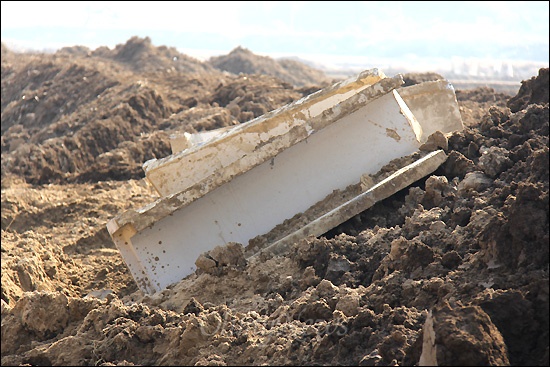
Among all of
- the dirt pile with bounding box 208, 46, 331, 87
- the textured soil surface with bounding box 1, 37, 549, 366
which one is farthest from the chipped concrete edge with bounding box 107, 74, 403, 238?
the dirt pile with bounding box 208, 46, 331, 87

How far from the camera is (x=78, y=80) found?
1791cm

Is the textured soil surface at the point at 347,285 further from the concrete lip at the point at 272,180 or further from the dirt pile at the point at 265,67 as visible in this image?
the dirt pile at the point at 265,67

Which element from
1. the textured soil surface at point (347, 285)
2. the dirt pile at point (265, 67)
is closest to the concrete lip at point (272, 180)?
the textured soil surface at point (347, 285)

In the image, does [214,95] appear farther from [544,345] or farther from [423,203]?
[544,345]

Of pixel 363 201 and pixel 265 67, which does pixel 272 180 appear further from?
pixel 265 67

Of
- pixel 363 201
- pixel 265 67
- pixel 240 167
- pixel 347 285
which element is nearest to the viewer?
pixel 347 285

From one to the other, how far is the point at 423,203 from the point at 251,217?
151 cm

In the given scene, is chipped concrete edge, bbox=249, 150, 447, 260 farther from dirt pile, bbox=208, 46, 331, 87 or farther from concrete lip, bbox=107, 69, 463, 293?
dirt pile, bbox=208, 46, 331, 87

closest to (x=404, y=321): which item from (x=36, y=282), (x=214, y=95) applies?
(x=36, y=282)

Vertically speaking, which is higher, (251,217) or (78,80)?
(78,80)

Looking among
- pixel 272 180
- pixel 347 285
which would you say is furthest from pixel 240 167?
pixel 347 285

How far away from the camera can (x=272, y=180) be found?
23.1ft

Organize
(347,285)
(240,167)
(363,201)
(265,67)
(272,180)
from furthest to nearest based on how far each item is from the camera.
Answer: (265,67) < (272,180) < (240,167) < (363,201) < (347,285)

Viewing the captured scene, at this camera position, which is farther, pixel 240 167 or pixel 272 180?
pixel 272 180
